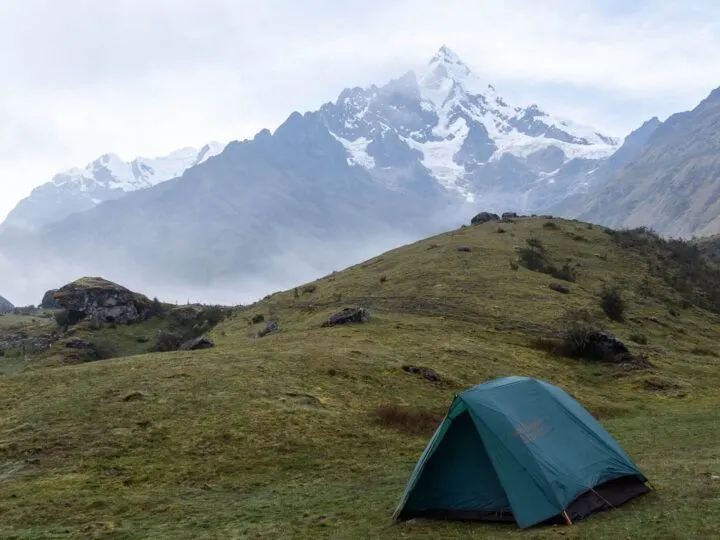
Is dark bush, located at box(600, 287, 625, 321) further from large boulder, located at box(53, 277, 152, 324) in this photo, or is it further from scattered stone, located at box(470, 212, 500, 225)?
large boulder, located at box(53, 277, 152, 324)

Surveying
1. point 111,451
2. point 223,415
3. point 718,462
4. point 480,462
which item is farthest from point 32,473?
point 718,462

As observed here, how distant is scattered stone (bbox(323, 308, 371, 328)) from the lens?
46.0 m

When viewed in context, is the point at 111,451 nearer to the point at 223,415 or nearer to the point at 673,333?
the point at 223,415

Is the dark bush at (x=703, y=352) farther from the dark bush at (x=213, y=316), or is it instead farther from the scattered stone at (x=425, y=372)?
the dark bush at (x=213, y=316)

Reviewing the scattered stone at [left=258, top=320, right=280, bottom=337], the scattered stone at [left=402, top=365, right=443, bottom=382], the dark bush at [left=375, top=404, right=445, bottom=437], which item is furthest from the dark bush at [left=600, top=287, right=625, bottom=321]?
the dark bush at [left=375, top=404, right=445, bottom=437]

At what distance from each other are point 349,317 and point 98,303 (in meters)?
52.3

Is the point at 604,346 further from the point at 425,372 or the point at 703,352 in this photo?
the point at 425,372

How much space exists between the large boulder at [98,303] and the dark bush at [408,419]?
213 feet

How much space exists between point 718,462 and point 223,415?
1788cm

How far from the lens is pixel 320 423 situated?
2619cm

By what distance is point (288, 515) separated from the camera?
1741 cm

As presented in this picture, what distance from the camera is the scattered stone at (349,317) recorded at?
4597 centimetres

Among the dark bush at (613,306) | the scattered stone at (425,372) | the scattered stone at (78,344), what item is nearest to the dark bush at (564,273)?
the dark bush at (613,306)

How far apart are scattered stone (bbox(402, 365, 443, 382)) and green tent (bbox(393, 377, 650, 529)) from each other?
52.1ft
